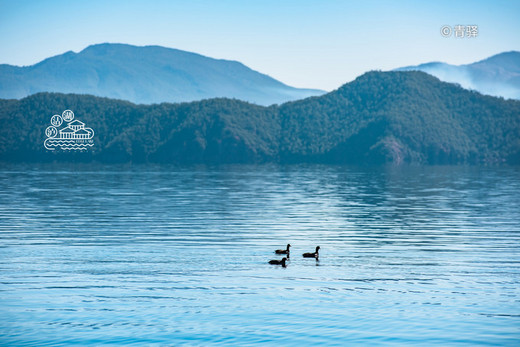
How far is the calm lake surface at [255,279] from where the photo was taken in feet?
72.3

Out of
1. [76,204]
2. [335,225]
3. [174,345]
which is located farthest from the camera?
[76,204]

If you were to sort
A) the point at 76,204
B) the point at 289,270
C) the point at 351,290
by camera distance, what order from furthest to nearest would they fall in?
the point at 76,204 → the point at 289,270 → the point at 351,290

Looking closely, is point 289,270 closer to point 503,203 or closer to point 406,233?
point 406,233

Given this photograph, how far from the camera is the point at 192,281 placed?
28.6 metres

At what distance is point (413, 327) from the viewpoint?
22.5 metres

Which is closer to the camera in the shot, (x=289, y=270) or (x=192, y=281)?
(x=192, y=281)

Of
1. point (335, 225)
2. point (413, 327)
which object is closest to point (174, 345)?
point (413, 327)

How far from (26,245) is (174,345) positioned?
20.5 metres

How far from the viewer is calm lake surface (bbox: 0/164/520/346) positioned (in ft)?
72.3

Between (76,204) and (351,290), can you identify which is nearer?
(351,290)

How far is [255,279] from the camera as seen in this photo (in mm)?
29125

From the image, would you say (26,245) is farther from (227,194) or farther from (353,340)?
(227,194)

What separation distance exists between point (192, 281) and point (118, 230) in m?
18.5

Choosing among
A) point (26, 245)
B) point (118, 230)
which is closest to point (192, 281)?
point (26, 245)
